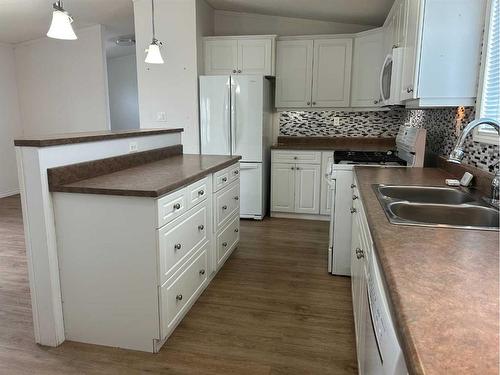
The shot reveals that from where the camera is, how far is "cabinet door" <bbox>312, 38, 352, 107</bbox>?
452 cm

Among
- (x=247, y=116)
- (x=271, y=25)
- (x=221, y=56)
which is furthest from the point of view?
(x=271, y=25)

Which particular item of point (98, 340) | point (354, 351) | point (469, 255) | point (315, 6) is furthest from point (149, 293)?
point (315, 6)

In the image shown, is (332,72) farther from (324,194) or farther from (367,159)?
(367,159)

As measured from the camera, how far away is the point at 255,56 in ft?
15.1

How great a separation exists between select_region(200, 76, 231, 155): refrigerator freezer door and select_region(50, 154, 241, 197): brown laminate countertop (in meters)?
1.44

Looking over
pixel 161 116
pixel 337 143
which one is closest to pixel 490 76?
pixel 337 143

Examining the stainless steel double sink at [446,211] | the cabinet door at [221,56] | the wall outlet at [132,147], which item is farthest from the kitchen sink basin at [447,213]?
the cabinet door at [221,56]

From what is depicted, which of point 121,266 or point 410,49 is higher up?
point 410,49

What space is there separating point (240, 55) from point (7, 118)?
4009 mm

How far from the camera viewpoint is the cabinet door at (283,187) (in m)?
4.61

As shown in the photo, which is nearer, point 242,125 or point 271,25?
point 242,125

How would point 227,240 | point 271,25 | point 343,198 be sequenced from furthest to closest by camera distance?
1. point 271,25
2. point 227,240
3. point 343,198

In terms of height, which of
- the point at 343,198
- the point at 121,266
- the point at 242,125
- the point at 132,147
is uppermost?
the point at 242,125

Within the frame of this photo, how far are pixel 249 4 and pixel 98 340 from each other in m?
3.96
